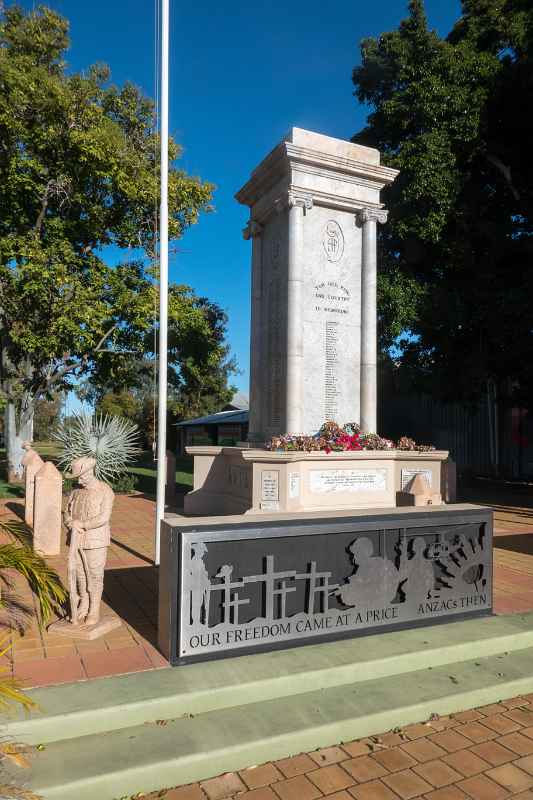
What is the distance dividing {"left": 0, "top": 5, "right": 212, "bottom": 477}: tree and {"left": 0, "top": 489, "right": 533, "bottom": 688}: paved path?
27.8 ft

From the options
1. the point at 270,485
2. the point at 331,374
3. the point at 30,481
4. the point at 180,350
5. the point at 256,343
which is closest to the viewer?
the point at 270,485

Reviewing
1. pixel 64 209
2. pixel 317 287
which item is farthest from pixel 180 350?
pixel 317 287

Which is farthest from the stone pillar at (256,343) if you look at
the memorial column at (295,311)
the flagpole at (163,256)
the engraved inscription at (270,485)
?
the flagpole at (163,256)

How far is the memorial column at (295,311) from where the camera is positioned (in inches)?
405

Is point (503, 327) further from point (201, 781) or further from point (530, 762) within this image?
point (201, 781)

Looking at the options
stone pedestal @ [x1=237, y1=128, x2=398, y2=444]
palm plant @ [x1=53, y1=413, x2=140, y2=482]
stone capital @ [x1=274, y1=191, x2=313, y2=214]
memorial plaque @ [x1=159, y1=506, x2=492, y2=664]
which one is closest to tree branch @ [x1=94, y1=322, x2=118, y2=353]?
palm plant @ [x1=53, y1=413, x2=140, y2=482]

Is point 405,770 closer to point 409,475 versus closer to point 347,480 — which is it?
point 347,480

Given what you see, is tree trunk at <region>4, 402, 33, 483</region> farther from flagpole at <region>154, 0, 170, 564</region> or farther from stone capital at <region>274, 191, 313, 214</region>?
flagpole at <region>154, 0, 170, 564</region>

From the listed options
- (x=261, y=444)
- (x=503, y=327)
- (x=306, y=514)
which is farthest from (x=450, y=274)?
(x=306, y=514)

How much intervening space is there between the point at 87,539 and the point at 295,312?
6.81 m

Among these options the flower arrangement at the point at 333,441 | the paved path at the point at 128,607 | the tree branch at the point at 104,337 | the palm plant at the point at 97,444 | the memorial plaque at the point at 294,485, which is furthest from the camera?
the tree branch at the point at 104,337

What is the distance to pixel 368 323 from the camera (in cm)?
1115

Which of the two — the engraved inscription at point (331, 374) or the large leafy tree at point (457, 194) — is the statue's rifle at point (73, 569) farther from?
the large leafy tree at point (457, 194)

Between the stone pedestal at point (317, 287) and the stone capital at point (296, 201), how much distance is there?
20 millimetres
